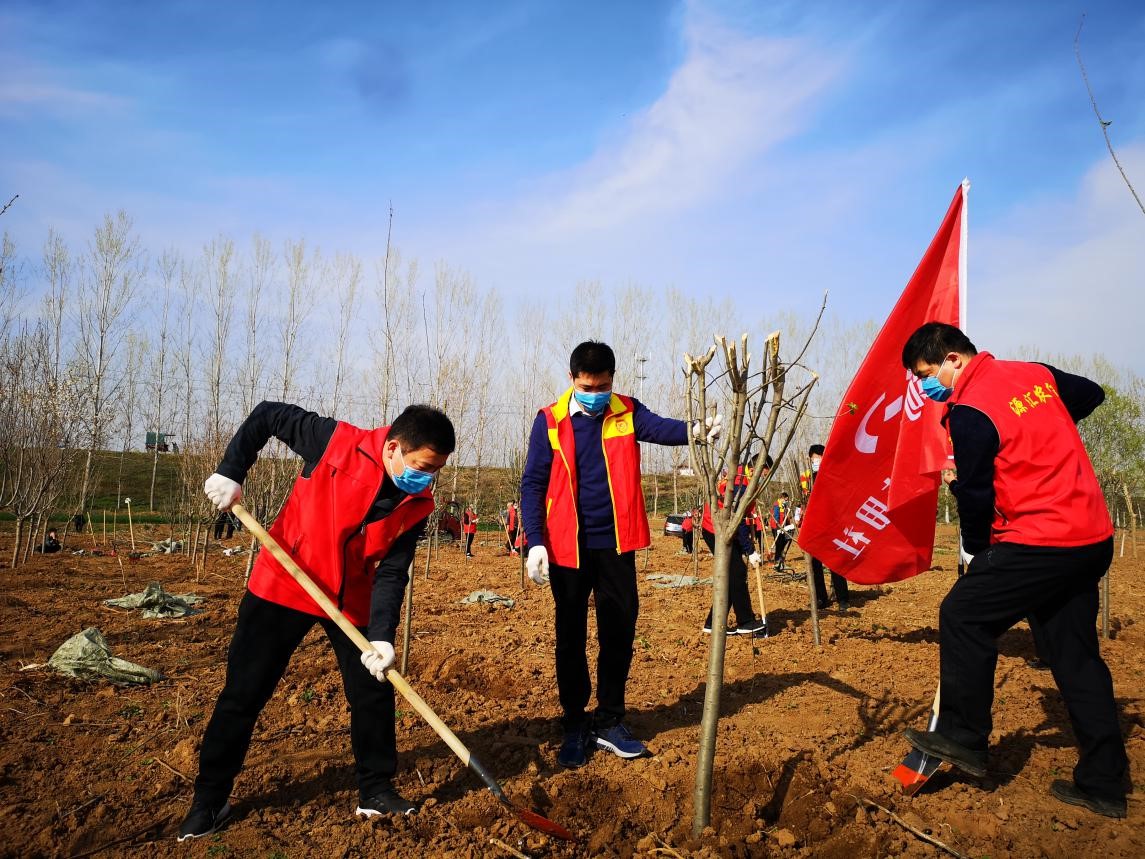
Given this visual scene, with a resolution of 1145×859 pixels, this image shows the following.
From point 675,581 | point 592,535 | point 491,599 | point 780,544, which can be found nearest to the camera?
point 592,535

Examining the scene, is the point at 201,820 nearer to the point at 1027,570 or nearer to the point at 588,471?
the point at 588,471

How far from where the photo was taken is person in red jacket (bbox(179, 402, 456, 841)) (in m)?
2.77

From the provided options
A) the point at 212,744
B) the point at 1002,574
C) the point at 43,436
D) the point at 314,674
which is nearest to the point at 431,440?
the point at 212,744

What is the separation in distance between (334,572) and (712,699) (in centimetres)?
154

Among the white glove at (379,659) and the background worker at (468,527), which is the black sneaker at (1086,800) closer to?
the white glove at (379,659)

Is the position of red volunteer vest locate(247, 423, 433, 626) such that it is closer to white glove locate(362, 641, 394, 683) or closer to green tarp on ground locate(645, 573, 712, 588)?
white glove locate(362, 641, 394, 683)

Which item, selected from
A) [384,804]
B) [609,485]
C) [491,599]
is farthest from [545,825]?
[491,599]

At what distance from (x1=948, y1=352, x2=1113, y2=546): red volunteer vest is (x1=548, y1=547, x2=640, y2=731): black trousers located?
1615 mm

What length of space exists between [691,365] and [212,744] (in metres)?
2.36

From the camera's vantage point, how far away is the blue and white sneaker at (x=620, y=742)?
3400mm

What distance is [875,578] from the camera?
156 inches

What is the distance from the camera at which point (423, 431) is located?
2.84 meters

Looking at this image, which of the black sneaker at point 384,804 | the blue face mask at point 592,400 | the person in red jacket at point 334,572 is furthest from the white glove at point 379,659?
the blue face mask at point 592,400

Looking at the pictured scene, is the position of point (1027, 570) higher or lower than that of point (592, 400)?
lower
